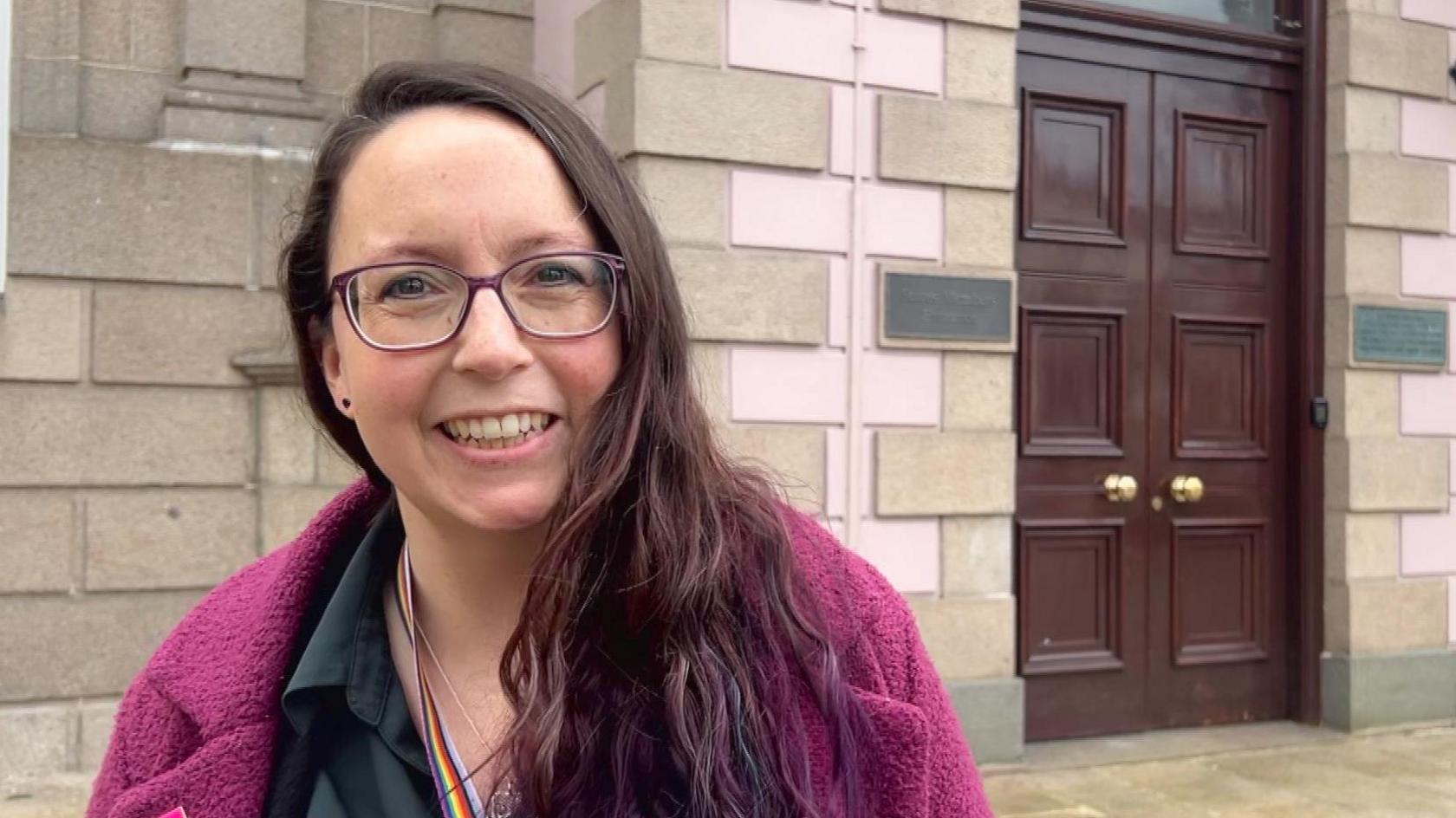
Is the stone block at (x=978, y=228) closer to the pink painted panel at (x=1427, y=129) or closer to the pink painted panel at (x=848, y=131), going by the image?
the pink painted panel at (x=848, y=131)

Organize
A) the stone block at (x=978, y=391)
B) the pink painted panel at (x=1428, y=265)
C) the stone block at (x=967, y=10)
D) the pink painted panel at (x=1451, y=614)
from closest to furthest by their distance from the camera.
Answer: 1. the stone block at (x=967, y=10)
2. the stone block at (x=978, y=391)
3. the pink painted panel at (x=1428, y=265)
4. the pink painted panel at (x=1451, y=614)

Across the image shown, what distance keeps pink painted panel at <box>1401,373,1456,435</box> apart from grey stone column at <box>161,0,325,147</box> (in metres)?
5.43

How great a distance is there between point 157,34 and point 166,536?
6.58 feet

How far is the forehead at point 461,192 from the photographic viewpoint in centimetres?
142

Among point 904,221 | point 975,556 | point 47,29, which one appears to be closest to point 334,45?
point 47,29

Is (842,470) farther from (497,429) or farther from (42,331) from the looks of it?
(497,429)

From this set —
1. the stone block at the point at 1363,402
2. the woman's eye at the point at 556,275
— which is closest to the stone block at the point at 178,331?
the woman's eye at the point at 556,275

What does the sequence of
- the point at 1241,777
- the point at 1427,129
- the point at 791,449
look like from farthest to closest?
1. the point at 1427,129
2. the point at 1241,777
3. the point at 791,449

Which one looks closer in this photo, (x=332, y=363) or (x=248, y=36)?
(x=332, y=363)

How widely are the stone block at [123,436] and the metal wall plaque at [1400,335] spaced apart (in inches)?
207

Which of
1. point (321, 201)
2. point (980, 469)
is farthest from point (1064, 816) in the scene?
point (321, 201)

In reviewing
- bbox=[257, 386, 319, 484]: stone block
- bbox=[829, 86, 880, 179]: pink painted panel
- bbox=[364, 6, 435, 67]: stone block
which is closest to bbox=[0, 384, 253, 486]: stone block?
bbox=[257, 386, 319, 484]: stone block

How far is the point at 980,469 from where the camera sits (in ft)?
18.2

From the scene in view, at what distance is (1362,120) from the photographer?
643 centimetres
